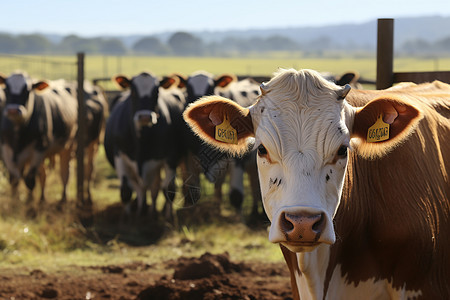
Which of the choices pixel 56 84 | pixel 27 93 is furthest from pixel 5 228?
pixel 56 84

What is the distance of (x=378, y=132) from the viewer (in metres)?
3.29

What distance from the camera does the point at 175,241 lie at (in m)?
8.62

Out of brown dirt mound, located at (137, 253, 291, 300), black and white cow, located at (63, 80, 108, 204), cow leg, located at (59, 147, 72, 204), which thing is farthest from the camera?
black and white cow, located at (63, 80, 108, 204)

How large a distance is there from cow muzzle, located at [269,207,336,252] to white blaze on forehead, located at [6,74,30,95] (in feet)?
29.3

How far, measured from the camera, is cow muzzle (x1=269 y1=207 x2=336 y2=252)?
279cm

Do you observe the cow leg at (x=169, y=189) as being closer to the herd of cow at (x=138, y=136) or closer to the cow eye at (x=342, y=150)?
the herd of cow at (x=138, y=136)

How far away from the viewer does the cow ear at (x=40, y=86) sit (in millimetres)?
11102

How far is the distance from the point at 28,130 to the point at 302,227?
29.3 feet

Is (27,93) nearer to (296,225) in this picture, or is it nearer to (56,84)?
(56,84)

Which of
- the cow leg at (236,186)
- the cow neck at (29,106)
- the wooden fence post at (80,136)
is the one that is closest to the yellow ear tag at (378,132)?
the cow leg at (236,186)

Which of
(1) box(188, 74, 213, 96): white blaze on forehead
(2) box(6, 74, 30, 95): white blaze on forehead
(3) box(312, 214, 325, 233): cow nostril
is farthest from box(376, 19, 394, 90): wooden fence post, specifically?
(2) box(6, 74, 30, 95): white blaze on forehead

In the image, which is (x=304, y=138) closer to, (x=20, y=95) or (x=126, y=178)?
(x=126, y=178)

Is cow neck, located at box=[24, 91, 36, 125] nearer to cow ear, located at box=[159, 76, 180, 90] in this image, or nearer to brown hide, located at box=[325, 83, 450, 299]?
cow ear, located at box=[159, 76, 180, 90]

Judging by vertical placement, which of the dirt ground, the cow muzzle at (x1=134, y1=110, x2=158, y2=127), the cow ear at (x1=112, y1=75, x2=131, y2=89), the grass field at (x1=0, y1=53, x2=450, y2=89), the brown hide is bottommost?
the dirt ground
